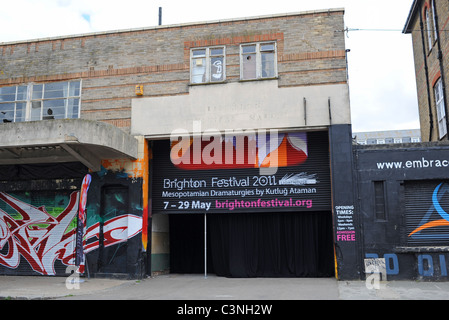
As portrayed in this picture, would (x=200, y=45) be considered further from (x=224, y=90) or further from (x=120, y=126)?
(x=120, y=126)

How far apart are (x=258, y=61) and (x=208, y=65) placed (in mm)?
1741

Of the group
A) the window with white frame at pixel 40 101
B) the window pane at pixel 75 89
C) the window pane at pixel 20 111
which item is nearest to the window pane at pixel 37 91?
the window with white frame at pixel 40 101

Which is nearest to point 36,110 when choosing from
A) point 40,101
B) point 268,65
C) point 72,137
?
point 40,101

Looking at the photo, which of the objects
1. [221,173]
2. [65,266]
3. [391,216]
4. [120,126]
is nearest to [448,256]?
[391,216]

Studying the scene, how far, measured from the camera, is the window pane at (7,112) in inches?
623

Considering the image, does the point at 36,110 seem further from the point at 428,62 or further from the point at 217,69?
the point at 428,62

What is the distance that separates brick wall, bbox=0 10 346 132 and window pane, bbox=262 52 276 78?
350mm

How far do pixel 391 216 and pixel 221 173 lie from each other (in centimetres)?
560

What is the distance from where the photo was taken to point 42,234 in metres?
15.1

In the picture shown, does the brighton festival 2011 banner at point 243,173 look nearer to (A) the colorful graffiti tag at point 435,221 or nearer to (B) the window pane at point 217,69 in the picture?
(B) the window pane at point 217,69

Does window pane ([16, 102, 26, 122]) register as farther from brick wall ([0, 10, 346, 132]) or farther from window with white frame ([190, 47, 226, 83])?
window with white frame ([190, 47, 226, 83])

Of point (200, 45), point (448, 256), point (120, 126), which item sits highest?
point (200, 45)

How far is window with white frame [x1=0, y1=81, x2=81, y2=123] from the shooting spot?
15328mm

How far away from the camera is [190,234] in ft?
52.6
